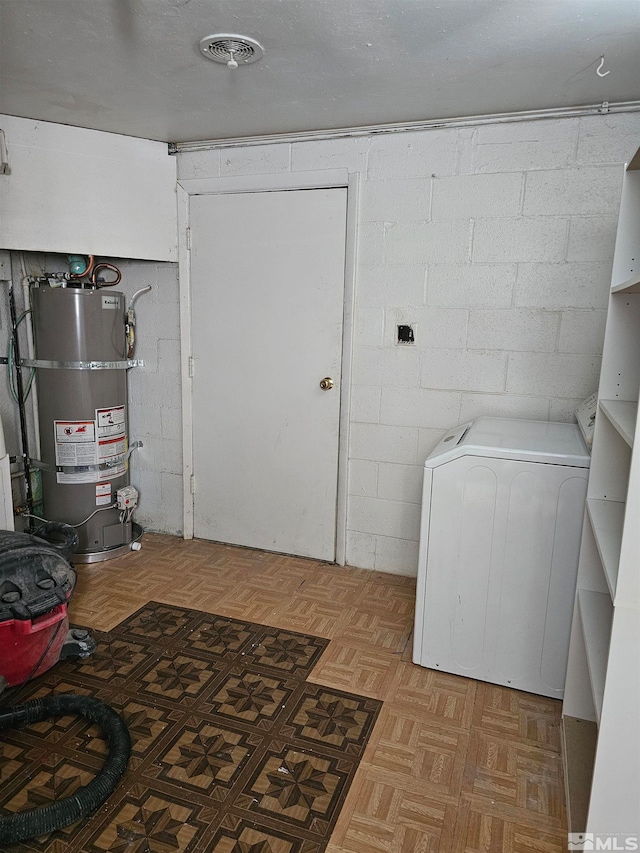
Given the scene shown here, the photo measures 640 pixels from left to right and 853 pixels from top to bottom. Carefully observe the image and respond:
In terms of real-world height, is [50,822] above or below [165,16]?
A: below

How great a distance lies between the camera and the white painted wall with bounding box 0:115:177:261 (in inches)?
109

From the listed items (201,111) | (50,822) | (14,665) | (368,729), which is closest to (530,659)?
(368,729)

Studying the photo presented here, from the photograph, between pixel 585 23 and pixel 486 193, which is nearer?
pixel 585 23

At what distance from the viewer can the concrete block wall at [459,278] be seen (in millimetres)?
2535

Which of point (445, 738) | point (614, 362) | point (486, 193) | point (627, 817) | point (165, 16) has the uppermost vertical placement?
point (165, 16)

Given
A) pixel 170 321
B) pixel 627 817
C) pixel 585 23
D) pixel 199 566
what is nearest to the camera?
pixel 627 817

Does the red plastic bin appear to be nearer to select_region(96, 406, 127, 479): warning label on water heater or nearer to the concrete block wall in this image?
select_region(96, 406, 127, 479): warning label on water heater

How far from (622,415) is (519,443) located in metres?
0.63

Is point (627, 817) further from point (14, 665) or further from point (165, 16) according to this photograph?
point (165, 16)

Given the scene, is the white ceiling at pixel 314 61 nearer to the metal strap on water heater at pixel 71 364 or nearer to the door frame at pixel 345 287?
the door frame at pixel 345 287

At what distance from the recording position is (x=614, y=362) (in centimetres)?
173

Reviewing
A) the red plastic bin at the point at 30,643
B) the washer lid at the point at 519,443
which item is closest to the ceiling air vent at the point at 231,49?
the washer lid at the point at 519,443

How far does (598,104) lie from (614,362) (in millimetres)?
1355

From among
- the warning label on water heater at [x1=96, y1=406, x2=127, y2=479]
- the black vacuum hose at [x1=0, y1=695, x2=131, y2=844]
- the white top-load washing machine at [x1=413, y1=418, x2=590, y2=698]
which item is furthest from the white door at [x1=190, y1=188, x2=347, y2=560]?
the black vacuum hose at [x1=0, y1=695, x2=131, y2=844]
